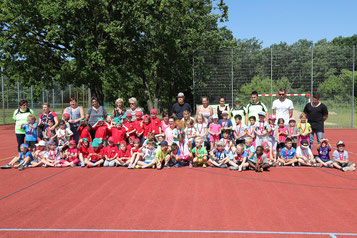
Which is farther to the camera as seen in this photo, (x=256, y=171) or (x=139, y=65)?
(x=139, y=65)

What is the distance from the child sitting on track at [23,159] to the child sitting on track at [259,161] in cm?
574

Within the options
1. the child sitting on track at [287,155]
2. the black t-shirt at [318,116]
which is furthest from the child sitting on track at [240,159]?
the black t-shirt at [318,116]

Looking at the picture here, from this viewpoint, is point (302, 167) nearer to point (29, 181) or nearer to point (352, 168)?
point (352, 168)

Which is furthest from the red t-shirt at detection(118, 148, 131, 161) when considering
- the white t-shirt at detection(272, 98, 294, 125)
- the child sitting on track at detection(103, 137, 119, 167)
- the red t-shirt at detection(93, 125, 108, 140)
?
the white t-shirt at detection(272, 98, 294, 125)

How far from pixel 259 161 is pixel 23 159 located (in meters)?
6.13

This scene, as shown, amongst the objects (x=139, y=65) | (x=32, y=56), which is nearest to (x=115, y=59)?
(x=139, y=65)

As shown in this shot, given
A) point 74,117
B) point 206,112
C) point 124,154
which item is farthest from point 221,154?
point 74,117

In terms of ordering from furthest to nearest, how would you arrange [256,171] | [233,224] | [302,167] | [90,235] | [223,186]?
[302,167]
[256,171]
[223,186]
[233,224]
[90,235]

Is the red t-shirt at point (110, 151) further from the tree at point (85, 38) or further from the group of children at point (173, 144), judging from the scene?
the tree at point (85, 38)

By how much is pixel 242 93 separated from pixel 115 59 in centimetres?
817

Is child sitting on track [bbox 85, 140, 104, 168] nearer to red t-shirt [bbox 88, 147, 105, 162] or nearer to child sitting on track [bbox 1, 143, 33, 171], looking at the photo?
red t-shirt [bbox 88, 147, 105, 162]

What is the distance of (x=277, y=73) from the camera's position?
62.3 ft

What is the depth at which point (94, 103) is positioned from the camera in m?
8.57

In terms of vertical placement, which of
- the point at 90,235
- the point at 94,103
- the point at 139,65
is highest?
the point at 139,65
